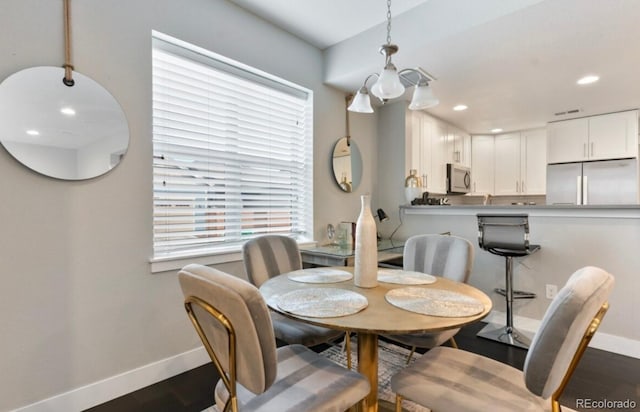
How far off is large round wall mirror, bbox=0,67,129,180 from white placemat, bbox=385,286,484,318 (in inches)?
66.0

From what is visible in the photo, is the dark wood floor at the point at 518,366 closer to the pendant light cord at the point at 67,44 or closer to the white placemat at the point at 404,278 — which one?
the white placemat at the point at 404,278

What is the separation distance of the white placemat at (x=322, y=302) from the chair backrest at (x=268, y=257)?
58cm

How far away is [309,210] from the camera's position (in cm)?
294

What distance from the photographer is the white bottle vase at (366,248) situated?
1.36 metres

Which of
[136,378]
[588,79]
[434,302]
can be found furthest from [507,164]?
[136,378]

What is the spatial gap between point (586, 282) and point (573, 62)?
2.44 meters

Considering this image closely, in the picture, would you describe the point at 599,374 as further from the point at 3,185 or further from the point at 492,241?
the point at 3,185

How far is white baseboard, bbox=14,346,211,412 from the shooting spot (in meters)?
1.55

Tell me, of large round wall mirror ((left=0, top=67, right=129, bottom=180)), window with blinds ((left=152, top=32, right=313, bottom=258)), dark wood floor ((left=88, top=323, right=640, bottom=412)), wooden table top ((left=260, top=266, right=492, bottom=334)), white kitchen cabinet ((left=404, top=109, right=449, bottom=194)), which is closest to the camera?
wooden table top ((left=260, top=266, right=492, bottom=334))

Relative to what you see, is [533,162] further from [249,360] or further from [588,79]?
[249,360]

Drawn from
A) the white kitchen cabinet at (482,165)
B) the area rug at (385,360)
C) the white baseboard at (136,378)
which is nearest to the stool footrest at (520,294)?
the white baseboard at (136,378)

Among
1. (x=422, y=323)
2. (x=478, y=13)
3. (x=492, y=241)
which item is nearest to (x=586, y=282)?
(x=422, y=323)

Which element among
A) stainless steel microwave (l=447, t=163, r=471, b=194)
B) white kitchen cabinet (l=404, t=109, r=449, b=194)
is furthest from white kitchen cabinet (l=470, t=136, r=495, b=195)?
white kitchen cabinet (l=404, t=109, r=449, b=194)

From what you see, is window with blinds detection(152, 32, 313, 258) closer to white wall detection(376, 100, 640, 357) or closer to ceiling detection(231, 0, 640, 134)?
ceiling detection(231, 0, 640, 134)
